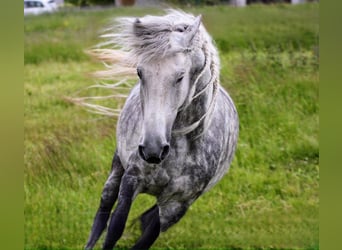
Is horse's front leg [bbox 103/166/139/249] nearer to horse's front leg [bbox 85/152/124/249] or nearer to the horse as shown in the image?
the horse

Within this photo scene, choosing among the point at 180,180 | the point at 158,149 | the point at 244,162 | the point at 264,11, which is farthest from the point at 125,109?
the point at 264,11

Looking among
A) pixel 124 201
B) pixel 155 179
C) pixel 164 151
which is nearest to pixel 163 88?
pixel 164 151

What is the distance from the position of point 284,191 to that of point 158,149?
1.58 m

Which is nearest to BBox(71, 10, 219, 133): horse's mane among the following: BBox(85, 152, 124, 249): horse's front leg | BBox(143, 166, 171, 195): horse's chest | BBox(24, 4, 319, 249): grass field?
BBox(143, 166, 171, 195): horse's chest

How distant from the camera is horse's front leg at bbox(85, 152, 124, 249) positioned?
10.3 ft

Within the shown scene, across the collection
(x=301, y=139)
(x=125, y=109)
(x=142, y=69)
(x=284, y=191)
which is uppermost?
(x=142, y=69)

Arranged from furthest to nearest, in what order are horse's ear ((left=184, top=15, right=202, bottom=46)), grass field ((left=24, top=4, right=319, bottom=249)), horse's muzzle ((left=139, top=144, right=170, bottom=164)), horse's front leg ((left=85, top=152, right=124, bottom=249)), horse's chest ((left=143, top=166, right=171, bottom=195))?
grass field ((left=24, top=4, right=319, bottom=249))
horse's front leg ((left=85, top=152, right=124, bottom=249))
horse's chest ((left=143, top=166, right=171, bottom=195))
horse's ear ((left=184, top=15, right=202, bottom=46))
horse's muzzle ((left=139, top=144, right=170, bottom=164))

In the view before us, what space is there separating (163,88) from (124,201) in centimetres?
58

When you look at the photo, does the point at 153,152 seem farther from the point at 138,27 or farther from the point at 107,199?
the point at 107,199

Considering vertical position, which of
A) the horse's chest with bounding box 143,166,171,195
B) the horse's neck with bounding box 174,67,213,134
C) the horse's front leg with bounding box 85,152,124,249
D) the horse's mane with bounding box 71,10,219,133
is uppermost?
the horse's mane with bounding box 71,10,219,133

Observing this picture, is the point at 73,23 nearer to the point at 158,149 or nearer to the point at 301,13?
the point at 301,13

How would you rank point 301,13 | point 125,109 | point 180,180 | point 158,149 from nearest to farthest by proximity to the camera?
point 158,149, point 180,180, point 125,109, point 301,13
